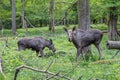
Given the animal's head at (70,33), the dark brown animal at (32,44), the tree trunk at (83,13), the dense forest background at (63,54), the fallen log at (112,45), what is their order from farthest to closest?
the dark brown animal at (32,44) → the tree trunk at (83,13) → the animal's head at (70,33) → the dense forest background at (63,54) → the fallen log at (112,45)

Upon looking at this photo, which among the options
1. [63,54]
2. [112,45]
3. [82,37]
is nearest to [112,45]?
[112,45]

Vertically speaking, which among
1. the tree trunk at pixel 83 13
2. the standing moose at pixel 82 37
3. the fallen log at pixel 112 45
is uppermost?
the tree trunk at pixel 83 13

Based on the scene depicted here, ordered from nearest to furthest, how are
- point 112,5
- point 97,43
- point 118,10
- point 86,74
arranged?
point 86,74 → point 97,43 → point 112,5 → point 118,10

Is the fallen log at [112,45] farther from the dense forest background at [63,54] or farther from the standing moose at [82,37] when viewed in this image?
the standing moose at [82,37]

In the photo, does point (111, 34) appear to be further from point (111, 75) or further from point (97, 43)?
point (111, 75)

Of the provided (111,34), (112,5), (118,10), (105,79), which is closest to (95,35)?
(105,79)

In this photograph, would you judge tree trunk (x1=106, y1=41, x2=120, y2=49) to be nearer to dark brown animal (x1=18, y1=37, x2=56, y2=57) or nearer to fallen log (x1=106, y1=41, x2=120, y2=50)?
fallen log (x1=106, y1=41, x2=120, y2=50)

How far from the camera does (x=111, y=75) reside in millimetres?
7520

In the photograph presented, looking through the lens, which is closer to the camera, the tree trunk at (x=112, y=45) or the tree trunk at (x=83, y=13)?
the tree trunk at (x=112, y=45)

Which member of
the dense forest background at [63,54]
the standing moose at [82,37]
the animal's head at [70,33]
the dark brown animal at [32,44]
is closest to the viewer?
the dense forest background at [63,54]

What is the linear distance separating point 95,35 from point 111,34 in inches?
539

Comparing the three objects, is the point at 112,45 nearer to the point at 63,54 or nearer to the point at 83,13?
Answer: the point at 83,13

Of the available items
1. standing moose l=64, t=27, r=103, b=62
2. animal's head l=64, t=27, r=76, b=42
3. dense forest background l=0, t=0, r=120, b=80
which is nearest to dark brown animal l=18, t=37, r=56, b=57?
dense forest background l=0, t=0, r=120, b=80

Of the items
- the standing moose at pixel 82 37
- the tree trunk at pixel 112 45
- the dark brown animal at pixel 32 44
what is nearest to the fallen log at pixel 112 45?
the tree trunk at pixel 112 45
